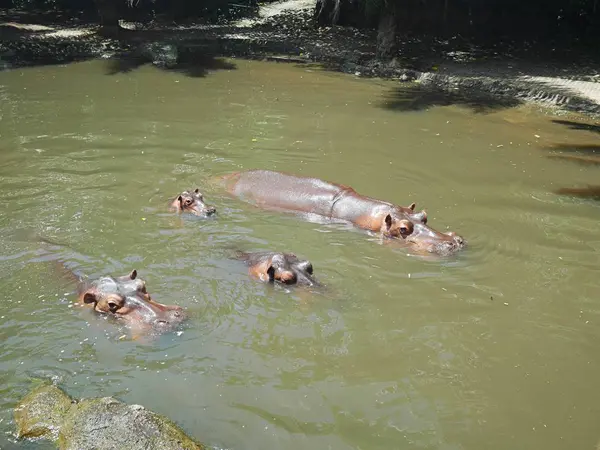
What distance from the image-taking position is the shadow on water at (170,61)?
50.6ft

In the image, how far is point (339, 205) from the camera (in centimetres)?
763

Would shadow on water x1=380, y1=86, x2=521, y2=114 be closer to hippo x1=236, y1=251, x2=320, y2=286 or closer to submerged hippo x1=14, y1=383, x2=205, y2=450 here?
hippo x1=236, y1=251, x2=320, y2=286

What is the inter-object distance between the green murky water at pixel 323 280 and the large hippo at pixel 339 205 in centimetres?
19

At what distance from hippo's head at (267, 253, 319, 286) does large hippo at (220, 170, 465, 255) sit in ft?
4.56

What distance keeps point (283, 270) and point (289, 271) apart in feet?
0.18

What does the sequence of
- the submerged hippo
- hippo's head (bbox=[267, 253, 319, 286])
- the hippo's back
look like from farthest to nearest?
the hippo's back → hippo's head (bbox=[267, 253, 319, 286]) → the submerged hippo

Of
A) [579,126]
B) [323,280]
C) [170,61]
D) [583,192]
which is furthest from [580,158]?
[170,61]

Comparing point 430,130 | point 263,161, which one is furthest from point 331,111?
point 263,161

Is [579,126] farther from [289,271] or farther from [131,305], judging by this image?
[131,305]

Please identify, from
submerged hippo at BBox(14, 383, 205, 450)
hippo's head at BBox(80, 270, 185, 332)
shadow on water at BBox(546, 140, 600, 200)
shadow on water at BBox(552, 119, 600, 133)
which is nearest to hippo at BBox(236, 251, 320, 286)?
hippo's head at BBox(80, 270, 185, 332)

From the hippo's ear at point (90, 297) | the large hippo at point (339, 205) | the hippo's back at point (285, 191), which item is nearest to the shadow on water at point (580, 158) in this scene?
the large hippo at point (339, 205)

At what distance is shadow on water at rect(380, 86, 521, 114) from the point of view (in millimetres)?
12758

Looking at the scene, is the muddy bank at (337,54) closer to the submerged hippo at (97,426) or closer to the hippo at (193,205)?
the hippo at (193,205)

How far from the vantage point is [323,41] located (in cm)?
1866
